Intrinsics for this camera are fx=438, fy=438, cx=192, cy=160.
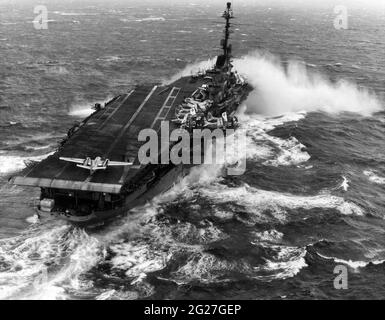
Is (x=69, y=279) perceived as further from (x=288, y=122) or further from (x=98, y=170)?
(x=288, y=122)

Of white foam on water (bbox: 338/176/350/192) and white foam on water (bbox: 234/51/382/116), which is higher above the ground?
white foam on water (bbox: 234/51/382/116)

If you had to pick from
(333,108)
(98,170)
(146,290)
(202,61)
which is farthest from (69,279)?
(202,61)

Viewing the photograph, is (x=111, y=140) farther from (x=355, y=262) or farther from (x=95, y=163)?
(x=355, y=262)

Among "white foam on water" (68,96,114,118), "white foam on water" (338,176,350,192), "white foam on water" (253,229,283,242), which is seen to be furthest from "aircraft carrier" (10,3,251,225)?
"white foam on water" (338,176,350,192)

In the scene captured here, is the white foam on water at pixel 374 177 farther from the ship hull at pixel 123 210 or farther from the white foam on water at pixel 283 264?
the ship hull at pixel 123 210

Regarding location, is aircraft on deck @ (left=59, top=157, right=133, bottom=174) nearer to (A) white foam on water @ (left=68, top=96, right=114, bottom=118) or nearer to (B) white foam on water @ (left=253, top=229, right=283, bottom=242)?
(B) white foam on water @ (left=253, top=229, right=283, bottom=242)

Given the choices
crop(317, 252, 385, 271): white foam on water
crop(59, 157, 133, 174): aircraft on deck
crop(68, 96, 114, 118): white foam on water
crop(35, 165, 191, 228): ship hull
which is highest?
crop(59, 157, 133, 174): aircraft on deck
